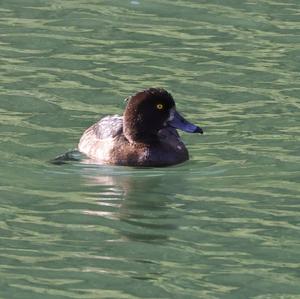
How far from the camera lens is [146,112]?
17.8m

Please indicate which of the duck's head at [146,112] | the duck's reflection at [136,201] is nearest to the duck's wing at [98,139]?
the duck's head at [146,112]

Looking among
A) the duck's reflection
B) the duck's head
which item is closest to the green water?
the duck's reflection

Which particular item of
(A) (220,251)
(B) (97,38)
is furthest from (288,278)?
(B) (97,38)

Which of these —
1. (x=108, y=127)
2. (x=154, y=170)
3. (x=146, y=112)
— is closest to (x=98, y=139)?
(x=108, y=127)

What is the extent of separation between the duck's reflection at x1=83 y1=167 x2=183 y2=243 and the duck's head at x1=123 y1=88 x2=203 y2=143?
0.79m

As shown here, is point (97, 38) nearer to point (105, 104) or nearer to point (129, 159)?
point (105, 104)

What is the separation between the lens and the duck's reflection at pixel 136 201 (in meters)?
14.3

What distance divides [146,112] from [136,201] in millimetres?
2549

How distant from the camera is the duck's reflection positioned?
14281 millimetres

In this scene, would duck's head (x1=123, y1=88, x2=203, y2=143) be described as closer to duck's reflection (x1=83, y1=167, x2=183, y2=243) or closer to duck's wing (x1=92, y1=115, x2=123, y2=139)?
duck's wing (x1=92, y1=115, x2=123, y2=139)

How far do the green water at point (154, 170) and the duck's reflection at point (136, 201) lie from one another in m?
0.02

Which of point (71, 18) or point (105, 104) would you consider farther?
point (71, 18)

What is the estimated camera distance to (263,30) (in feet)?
74.6

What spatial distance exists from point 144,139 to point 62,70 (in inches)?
116
